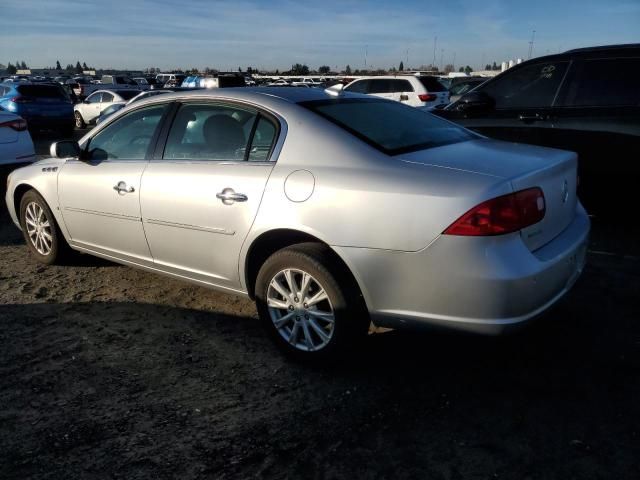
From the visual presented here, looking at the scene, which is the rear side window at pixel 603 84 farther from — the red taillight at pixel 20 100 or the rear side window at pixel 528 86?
the red taillight at pixel 20 100

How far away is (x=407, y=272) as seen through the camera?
8.57ft

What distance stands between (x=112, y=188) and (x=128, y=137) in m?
A: 0.46

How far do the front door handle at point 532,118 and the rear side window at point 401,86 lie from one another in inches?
428

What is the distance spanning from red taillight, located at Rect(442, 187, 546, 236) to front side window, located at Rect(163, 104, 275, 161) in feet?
4.15

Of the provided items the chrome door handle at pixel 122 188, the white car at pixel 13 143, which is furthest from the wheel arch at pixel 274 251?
the white car at pixel 13 143

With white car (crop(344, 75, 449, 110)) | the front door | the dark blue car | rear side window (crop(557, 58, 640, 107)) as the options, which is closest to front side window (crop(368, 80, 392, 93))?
white car (crop(344, 75, 449, 110))

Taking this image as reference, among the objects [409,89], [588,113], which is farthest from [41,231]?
[409,89]

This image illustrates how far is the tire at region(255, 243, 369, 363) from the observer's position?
112 inches

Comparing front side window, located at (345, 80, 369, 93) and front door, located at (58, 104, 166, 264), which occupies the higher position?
front side window, located at (345, 80, 369, 93)

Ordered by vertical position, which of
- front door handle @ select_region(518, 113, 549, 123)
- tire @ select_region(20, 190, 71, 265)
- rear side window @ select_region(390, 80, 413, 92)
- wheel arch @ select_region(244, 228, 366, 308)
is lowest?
tire @ select_region(20, 190, 71, 265)

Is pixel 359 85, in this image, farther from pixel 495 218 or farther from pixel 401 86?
pixel 495 218

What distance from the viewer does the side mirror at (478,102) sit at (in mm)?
5988

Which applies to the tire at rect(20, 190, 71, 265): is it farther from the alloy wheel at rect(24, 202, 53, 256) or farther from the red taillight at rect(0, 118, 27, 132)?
the red taillight at rect(0, 118, 27, 132)

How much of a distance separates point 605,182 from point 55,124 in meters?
15.3
